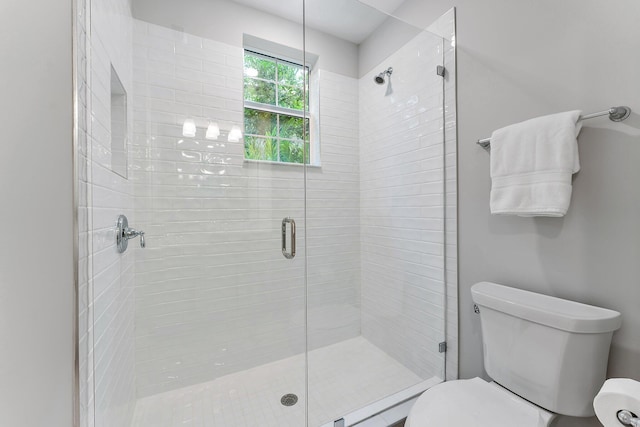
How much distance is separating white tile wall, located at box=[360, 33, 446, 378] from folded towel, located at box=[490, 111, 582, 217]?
424mm

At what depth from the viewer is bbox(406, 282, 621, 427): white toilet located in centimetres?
90

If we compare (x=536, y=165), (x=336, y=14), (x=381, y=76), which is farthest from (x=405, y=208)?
(x=336, y=14)

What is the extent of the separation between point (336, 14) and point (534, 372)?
7.31 feet

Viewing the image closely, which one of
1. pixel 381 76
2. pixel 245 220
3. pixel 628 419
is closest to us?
pixel 628 419

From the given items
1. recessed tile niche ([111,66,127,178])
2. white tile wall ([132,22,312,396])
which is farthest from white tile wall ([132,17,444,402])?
recessed tile niche ([111,66,127,178])

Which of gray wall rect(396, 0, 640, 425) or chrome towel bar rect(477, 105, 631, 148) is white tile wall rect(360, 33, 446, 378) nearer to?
gray wall rect(396, 0, 640, 425)

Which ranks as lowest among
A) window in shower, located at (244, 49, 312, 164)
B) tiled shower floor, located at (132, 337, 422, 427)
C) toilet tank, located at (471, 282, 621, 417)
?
tiled shower floor, located at (132, 337, 422, 427)

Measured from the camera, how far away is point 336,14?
1.81 m

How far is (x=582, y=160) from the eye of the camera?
1.05 meters

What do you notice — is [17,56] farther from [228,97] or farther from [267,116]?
[267,116]

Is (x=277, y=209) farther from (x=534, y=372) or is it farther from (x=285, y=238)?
(x=534, y=372)

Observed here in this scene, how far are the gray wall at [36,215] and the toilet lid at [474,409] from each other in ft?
3.55

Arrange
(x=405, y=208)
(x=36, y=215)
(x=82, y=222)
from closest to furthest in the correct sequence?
(x=36, y=215)
(x=82, y=222)
(x=405, y=208)

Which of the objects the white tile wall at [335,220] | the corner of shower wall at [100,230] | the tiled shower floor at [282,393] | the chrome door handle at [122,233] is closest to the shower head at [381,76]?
the white tile wall at [335,220]
